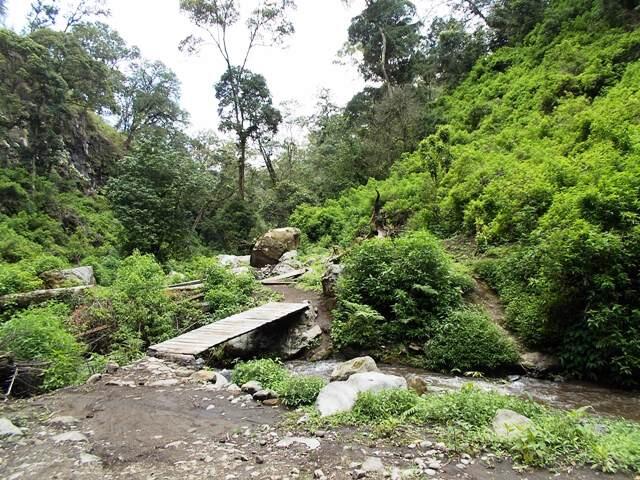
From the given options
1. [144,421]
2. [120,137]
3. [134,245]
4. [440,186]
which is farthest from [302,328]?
[120,137]

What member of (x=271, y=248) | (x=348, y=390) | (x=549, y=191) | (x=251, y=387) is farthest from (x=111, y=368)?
(x=271, y=248)

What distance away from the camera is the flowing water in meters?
5.31

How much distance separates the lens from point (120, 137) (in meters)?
33.0

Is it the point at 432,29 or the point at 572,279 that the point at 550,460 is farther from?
the point at 432,29

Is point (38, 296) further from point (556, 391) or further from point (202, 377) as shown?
point (556, 391)

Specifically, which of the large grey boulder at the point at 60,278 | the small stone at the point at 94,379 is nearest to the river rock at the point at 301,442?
the small stone at the point at 94,379

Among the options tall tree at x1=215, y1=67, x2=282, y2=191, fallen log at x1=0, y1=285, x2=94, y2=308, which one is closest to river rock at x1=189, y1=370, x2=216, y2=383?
fallen log at x1=0, y1=285, x2=94, y2=308

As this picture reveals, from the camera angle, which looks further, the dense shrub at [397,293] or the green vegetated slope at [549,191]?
the dense shrub at [397,293]

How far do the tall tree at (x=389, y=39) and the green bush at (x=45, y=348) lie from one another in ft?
78.9

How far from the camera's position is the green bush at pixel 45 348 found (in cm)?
571

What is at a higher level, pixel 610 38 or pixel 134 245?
pixel 610 38

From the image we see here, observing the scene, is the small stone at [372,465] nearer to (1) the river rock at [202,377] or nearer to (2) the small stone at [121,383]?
(1) the river rock at [202,377]

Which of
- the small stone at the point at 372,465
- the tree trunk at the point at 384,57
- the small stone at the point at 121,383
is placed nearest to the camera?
the small stone at the point at 372,465

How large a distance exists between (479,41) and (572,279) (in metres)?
20.1
